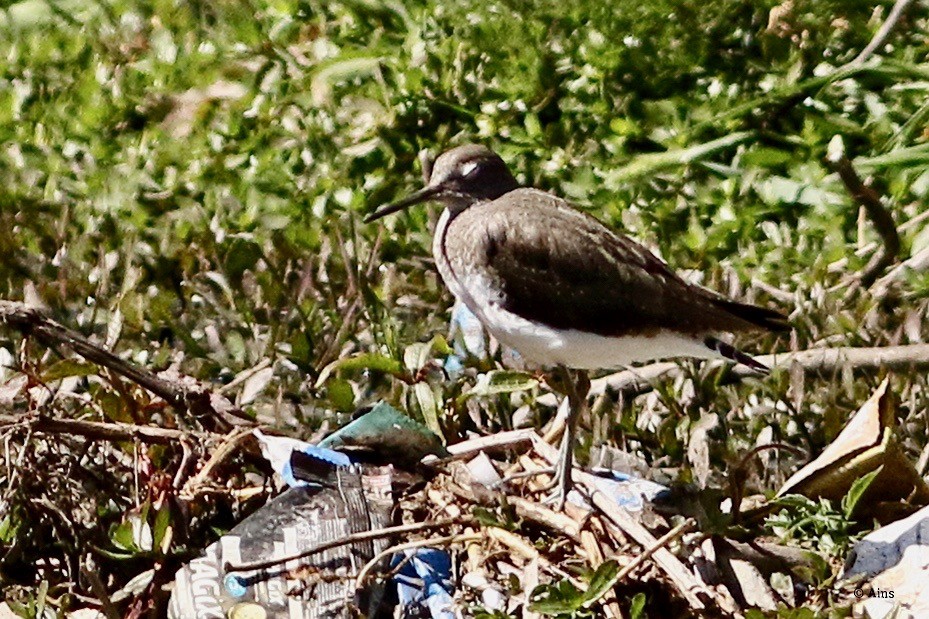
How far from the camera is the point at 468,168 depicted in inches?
207

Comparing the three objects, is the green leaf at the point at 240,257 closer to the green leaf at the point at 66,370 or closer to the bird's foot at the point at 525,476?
the green leaf at the point at 66,370

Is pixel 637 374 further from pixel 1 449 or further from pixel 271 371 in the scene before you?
pixel 1 449

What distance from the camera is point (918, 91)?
259 inches

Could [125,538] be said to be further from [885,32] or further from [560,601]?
[885,32]

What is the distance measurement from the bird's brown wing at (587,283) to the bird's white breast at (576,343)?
0.02 m

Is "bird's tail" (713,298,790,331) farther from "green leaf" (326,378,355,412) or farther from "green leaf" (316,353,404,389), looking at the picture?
"green leaf" (326,378,355,412)

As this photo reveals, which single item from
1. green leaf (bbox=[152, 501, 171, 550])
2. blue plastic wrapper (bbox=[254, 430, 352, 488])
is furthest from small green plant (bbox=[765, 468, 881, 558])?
green leaf (bbox=[152, 501, 171, 550])

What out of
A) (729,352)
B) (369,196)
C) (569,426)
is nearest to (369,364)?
(569,426)

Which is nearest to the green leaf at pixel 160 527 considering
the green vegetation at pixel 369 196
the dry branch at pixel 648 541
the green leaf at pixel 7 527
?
the green vegetation at pixel 369 196

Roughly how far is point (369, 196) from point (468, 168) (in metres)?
1.26

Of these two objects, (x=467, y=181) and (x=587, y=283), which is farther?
(x=467, y=181)

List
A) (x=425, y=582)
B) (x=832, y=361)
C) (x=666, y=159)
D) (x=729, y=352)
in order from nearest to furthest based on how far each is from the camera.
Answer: (x=425, y=582) < (x=729, y=352) < (x=832, y=361) < (x=666, y=159)

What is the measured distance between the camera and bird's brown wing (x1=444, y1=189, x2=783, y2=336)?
15.1 ft

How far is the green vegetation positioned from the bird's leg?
0.20 metres
